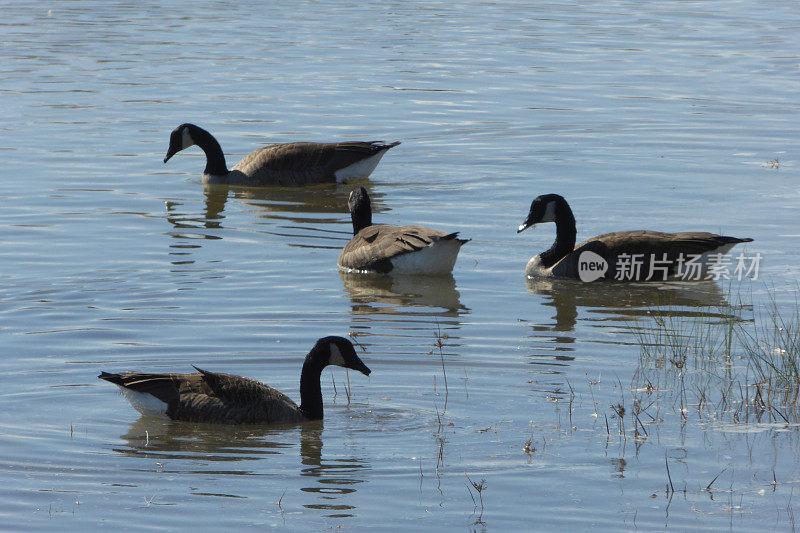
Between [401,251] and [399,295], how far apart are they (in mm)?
697

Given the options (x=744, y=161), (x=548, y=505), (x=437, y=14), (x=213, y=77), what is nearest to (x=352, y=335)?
(x=548, y=505)

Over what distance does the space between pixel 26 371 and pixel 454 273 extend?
5.75 metres

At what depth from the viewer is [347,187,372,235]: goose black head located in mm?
15617

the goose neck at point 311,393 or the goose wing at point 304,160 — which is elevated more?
the goose wing at point 304,160

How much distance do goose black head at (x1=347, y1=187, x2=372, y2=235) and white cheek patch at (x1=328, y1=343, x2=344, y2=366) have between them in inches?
252

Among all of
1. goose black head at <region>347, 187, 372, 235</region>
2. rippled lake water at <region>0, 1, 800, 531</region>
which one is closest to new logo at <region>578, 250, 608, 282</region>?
rippled lake water at <region>0, 1, 800, 531</region>

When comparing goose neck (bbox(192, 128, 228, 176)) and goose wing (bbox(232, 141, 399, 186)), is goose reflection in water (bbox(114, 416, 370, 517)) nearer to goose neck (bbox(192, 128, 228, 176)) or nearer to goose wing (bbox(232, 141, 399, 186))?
goose wing (bbox(232, 141, 399, 186))

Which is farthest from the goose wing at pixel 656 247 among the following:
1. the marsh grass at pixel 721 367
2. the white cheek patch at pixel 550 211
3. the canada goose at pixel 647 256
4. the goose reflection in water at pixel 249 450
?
the goose reflection in water at pixel 249 450

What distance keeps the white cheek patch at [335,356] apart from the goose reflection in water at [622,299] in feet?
10.4

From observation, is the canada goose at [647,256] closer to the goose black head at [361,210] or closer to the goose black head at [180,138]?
the goose black head at [361,210]

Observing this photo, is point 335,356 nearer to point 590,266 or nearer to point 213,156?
point 590,266

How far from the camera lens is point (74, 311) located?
12258 mm

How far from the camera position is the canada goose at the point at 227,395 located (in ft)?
29.8

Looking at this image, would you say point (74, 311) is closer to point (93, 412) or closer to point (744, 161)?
point (93, 412)
